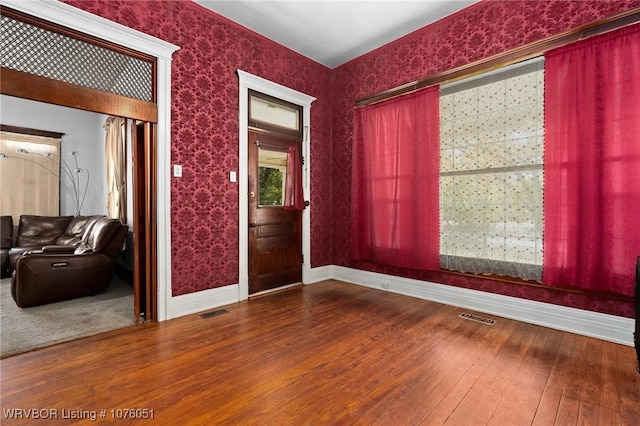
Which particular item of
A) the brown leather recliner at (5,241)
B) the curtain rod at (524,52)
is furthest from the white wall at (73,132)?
the curtain rod at (524,52)

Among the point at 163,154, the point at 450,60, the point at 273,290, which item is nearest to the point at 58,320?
the point at 163,154

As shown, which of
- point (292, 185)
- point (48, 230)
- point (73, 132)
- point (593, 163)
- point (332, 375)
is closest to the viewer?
point (332, 375)

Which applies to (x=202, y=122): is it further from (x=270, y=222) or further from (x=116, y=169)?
(x=116, y=169)

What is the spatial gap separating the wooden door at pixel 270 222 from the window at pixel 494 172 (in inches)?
77.8

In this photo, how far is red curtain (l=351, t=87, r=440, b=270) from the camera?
132 inches

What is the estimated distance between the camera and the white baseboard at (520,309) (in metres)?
2.37

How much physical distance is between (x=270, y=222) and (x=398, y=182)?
5.73 feet

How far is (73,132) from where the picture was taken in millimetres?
5699

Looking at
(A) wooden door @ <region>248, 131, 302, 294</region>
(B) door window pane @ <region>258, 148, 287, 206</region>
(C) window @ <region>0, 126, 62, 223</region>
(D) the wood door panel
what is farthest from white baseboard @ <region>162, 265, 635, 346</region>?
(C) window @ <region>0, 126, 62, 223</region>

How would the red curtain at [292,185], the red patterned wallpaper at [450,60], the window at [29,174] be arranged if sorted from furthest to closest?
the window at [29,174] → the red curtain at [292,185] → the red patterned wallpaper at [450,60]

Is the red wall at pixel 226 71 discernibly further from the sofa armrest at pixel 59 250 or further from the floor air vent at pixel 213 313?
the sofa armrest at pixel 59 250

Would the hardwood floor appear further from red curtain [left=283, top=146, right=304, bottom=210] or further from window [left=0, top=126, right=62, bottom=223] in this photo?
window [left=0, top=126, right=62, bottom=223]

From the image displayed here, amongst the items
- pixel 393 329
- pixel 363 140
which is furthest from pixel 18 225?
pixel 393 329

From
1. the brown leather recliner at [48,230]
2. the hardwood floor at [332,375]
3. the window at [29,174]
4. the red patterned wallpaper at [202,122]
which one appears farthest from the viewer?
the window at [29,174]
